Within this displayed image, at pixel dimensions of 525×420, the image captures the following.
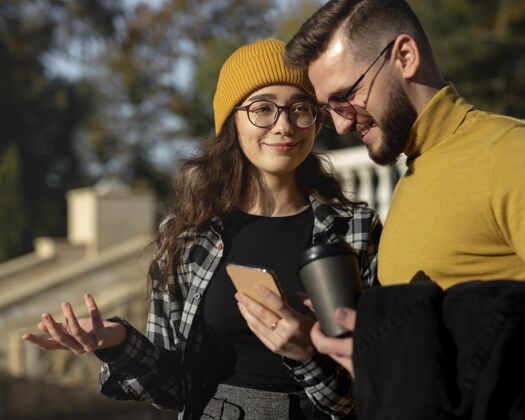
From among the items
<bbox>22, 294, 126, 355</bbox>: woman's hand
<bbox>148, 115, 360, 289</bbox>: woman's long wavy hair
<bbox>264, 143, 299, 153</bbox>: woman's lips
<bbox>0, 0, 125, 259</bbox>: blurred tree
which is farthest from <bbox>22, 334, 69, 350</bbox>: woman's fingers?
<bbox>0, 0, 125, 259</bbox>: blurred tree

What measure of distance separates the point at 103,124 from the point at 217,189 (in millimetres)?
24337

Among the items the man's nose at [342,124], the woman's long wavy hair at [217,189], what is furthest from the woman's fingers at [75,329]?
the man's nose at [342,124]

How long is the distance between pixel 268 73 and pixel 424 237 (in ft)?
3.94

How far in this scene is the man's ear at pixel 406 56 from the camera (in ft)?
7.14

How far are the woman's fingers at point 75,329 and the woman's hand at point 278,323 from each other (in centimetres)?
62

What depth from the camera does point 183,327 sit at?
302cm

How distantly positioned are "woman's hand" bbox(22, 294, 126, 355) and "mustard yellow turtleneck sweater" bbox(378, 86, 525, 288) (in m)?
1.05

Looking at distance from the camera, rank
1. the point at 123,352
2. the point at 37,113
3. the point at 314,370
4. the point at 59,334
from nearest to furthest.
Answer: the point at 314,370 → the point at 59,334 → the point at 123,352 → the point at 37,113

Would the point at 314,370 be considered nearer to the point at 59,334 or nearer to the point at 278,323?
the point at 278,323

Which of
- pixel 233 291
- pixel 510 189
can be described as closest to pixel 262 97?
pixel 233 291

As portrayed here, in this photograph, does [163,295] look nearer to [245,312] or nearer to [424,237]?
[245,312]

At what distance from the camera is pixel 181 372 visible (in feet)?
9.97

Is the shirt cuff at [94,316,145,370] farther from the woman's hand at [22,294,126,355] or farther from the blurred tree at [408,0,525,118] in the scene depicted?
the blurred tree at [408,0,525,118]

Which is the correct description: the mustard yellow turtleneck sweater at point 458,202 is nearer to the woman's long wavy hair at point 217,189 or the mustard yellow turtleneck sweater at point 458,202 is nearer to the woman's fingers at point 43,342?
the woman's long wavy hair at point 217,189
